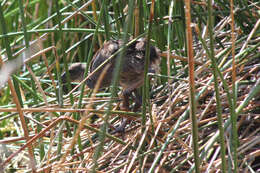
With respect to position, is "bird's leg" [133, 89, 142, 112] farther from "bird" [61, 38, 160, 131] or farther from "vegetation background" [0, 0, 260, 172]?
"vegetation background" [0, 0, 260, 172]

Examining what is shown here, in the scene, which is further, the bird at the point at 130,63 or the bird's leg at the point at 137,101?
the bird's leg at the point at 137,101

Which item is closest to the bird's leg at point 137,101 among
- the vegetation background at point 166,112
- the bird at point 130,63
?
the bird at point 130,63

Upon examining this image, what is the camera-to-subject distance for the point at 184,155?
1.90 metres

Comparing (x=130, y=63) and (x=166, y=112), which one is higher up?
(x=130, y=63)

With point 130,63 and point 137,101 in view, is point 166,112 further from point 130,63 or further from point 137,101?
point 137,101

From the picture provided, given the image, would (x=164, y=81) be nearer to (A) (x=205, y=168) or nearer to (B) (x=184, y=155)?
(B) (x=184, y=155)

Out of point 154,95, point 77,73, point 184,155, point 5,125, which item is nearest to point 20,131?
point 5,125

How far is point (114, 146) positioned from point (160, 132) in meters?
0.30

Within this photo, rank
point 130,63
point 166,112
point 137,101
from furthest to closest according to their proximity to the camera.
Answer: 1. point 137,101
2. point 130,63
3. point 166,112

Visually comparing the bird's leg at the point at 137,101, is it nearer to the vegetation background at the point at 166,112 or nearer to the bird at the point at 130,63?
the bird at the point at 130,63

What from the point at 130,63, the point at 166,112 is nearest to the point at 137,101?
the point at 130,63

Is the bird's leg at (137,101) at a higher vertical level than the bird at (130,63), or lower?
lower

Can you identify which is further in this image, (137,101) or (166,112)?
(137,101)

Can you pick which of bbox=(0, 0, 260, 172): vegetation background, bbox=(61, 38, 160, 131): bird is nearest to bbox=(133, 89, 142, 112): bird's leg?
bbox=(61, 38, 160, 131): bird
